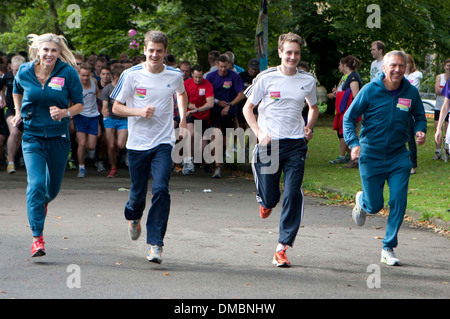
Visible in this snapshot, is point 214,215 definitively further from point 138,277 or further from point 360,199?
point 138,277

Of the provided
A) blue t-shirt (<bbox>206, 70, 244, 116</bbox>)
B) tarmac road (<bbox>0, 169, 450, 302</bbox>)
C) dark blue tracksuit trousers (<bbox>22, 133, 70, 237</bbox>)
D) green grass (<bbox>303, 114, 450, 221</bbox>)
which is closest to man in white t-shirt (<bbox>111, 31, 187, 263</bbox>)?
tarmac road (<bbox>0, 169, 450, 302</bbox>)

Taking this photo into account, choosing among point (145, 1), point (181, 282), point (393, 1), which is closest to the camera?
point (181, 282)

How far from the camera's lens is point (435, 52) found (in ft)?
105

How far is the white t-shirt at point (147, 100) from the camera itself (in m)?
7.56

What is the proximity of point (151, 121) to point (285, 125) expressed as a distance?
1.30 metres

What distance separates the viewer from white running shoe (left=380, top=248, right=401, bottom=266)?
24.3 ft

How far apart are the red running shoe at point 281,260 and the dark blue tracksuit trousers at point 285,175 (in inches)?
4.5

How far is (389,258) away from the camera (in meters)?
7.46

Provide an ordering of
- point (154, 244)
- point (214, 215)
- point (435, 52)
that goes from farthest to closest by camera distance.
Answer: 1. point (435, 52)
2. point (214, 215)
3. point (154, 244)

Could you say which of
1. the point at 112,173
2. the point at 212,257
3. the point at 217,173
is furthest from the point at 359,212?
the point at 112,173

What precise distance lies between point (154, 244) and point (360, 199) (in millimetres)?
2291

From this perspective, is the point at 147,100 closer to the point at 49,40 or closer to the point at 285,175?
the point at 49,40

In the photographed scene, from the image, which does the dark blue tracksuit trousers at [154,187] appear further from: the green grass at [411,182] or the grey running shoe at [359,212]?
the green grass at [411,182]
